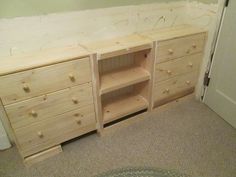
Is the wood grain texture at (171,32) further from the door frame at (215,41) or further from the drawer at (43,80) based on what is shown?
the drawer at (43,80)

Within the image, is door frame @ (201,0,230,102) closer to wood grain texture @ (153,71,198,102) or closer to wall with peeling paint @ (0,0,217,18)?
wood grain texture @ (153,71,198,102)

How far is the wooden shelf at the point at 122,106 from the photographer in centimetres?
181

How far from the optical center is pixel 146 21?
6.15 ft

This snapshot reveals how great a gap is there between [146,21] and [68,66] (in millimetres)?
949

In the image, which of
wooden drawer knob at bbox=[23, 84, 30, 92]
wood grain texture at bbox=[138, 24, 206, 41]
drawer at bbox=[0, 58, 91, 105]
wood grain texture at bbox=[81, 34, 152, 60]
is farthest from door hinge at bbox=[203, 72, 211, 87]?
wooden drawer knob at bbox=[23, 84, 30, 92]

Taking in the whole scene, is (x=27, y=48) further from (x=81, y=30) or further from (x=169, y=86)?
(x=169, y=86)

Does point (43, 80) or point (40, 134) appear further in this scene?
point (40, 134)

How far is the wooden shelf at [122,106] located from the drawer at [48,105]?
29 cm

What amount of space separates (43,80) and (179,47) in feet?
4.08

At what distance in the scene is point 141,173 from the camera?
57.8 inches

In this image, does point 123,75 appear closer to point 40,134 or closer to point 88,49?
point 88,49

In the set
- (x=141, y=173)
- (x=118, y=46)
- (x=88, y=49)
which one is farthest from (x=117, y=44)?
(x=141, y=173)

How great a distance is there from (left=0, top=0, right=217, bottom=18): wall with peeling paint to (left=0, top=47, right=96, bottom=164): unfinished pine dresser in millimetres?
289

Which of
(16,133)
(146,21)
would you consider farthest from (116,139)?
(146,21)
